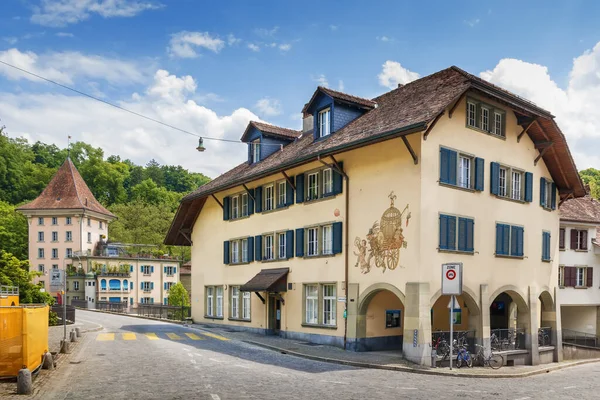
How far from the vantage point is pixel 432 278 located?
22359mm

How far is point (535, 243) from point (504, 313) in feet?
16.6

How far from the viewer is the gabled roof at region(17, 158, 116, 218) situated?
8094 cm

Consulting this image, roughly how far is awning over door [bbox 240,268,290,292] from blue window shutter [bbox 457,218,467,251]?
30.7 ft

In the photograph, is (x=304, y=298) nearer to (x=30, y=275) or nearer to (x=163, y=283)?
(x=30, y=275)

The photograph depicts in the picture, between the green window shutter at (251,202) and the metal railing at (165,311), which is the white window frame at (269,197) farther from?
the metal railing at (165,311)

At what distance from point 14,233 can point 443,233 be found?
7588 centimetres

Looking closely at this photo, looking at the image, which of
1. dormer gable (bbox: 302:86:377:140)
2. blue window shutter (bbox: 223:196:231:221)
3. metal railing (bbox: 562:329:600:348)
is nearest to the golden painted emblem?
dormer gable (bbox: 302:86:377:140)

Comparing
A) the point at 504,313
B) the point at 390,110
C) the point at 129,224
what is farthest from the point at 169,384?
the point at 129,224

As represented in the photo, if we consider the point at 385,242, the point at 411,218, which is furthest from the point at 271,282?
the point at 411,218

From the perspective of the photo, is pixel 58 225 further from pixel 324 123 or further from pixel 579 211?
pixel 579 211

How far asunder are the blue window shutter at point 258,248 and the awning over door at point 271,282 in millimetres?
1624

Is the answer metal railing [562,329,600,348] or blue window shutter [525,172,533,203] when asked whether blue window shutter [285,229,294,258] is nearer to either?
blue window shutter [525,172,533,203]

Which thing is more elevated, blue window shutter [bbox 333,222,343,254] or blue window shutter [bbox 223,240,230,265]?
blue window shutter [bbox 333,222,343,254]

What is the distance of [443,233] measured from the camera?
22984mm
